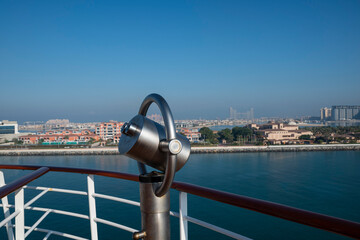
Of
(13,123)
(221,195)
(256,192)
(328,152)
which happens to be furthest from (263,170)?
(13,123)

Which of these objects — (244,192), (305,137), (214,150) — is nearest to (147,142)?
(244,192)

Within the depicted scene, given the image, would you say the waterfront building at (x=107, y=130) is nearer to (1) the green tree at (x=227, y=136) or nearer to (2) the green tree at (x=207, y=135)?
(2) the green tree at (x=207, y=135)

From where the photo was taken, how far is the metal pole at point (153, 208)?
15.2 inches

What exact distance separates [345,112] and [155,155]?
232ft

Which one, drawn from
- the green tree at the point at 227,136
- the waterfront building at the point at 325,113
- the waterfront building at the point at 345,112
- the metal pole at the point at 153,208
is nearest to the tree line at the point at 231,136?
the green tree at the point at 227,136

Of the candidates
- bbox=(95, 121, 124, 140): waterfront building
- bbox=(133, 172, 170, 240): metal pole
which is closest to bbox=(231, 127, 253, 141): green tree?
bbox=(95, 121, 124, 140): waterfront building

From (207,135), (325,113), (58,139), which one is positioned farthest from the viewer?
(325,113)

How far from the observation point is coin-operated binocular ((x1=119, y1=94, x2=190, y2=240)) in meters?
0.34

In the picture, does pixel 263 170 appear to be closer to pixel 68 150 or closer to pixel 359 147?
pixel 359 147

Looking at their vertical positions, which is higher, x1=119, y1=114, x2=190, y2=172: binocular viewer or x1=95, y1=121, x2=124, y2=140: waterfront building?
x1=119, y1=114, x2=190, y2=172: binocular viewer

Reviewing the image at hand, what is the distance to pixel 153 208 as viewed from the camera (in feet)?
1.28

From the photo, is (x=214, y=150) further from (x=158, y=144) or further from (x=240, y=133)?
(x=158, y=144)

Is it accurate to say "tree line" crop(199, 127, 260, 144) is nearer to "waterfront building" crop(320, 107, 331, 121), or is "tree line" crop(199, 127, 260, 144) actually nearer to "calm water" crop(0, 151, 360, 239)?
"calm water" crop(0, 151, 360, 239)

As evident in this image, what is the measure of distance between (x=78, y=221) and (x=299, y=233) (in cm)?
566
